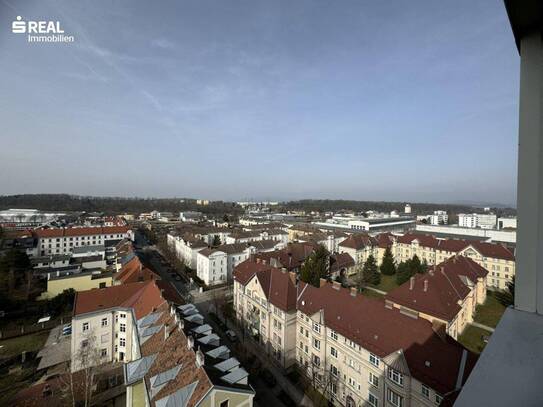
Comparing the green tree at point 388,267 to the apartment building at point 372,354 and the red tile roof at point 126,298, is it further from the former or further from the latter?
the red tile roof at point 126,298

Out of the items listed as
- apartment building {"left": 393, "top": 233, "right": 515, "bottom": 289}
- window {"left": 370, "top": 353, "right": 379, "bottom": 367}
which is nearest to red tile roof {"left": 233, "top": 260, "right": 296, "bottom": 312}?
window {"left": 370, "top": 353, "right": 379, "bottom": 367}

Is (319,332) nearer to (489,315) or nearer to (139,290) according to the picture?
(139,290)

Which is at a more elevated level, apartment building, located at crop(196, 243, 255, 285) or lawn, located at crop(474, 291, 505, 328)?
apartment building, located at crop(196, 243, 255, 285)

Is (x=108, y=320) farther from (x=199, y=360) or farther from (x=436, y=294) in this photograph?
(x=436, y=294)

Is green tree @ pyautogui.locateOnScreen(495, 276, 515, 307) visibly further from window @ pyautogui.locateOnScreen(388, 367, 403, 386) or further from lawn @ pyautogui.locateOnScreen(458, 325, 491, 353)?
window @ pyautogui.locateOnScreen(388, 367, 403, 386)

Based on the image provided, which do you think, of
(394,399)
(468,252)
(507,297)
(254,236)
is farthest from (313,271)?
(468,252)

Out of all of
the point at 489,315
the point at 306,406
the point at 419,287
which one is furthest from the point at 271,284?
the point at 489,315
